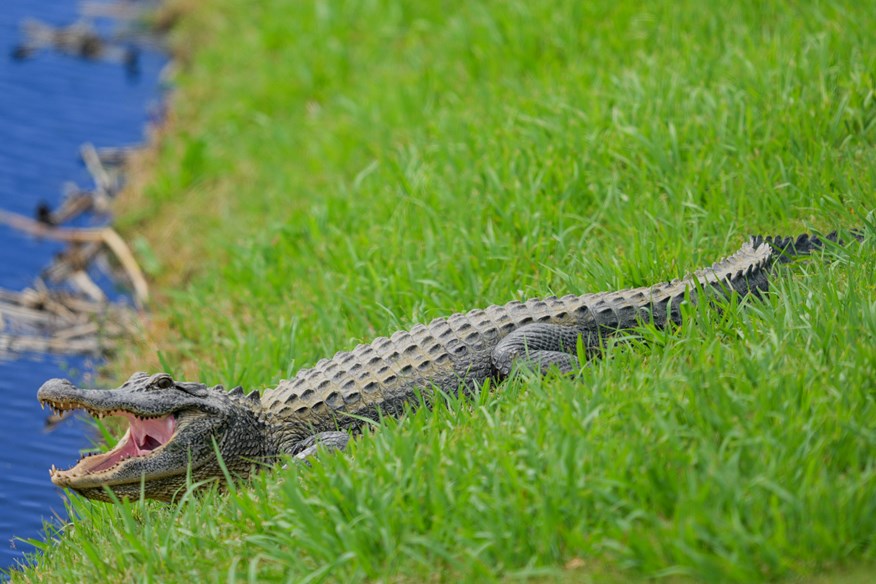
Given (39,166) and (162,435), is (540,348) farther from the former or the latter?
(39,166)

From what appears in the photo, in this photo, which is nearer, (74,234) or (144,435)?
(144,435)

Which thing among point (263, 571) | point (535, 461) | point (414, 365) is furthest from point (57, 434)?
point (535, 461)

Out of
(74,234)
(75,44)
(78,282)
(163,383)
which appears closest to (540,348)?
(163,383)

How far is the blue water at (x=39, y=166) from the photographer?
5.93 metres

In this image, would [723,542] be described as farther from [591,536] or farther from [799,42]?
[799,42]

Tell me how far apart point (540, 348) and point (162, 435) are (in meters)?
1.77

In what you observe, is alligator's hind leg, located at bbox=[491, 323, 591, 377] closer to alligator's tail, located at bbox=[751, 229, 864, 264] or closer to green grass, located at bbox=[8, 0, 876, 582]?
green grass, located at bbox=[8, 0, 876, 582]

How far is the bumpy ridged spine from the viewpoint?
509 centimetres

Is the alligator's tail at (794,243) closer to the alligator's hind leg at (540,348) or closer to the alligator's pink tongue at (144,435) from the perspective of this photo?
the alligator's hind leg at (540,348)

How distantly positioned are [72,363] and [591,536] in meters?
4.87

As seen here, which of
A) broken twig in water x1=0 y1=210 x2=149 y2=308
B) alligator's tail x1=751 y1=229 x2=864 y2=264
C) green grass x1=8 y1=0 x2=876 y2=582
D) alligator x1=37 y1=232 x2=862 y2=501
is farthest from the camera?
broken twig in water x1=0 y1=210 x2=149 y2=308

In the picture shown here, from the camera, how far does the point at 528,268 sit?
6.12m

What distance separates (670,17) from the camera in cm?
830

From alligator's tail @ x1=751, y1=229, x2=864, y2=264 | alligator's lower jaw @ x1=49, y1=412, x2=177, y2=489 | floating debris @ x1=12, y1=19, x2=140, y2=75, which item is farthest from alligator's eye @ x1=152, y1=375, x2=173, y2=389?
floating debris @ x1=12, y1=19, x2=140, y2=75
